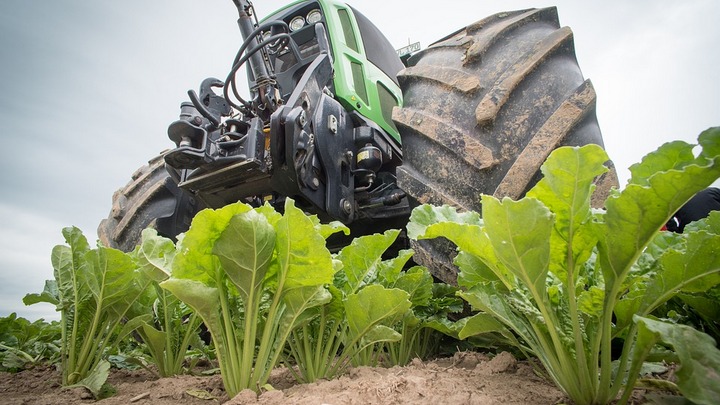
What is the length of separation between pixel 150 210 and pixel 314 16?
133 cm

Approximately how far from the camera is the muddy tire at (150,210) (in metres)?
2.09

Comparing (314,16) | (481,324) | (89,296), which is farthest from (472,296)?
(314,16)

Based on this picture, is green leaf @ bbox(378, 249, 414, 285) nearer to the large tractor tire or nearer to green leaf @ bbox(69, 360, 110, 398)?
the large tractor tire

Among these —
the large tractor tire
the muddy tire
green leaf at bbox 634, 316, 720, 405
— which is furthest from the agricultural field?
the muddy tire

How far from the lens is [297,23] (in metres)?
2.33

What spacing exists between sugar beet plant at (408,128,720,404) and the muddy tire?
166 cm

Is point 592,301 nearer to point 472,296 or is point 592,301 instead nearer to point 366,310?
point 472,296

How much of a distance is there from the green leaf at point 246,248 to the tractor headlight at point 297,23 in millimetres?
1812

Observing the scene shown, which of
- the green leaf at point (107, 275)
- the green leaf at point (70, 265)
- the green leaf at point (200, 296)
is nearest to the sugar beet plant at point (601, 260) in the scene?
the green leaf at point (200, 296)

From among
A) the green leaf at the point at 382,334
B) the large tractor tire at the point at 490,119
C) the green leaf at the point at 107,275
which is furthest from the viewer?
the large tractor tire at the point at 490,119

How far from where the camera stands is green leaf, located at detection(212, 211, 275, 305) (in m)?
0.77

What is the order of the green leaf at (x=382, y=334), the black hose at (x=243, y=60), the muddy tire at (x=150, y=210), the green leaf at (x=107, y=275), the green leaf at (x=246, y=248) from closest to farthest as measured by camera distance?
the green leaf at (x=246, y=248), the green leaf at (x=382, y=334), the green leaf at (x=107, y=275), the black hose at (x=243, y=60), the muddy tire at (x=150, y=210)

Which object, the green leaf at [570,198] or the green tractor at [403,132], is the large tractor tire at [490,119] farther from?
the green leaf at [570,198]

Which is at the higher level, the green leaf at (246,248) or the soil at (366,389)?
the green leaf at (246,248)
